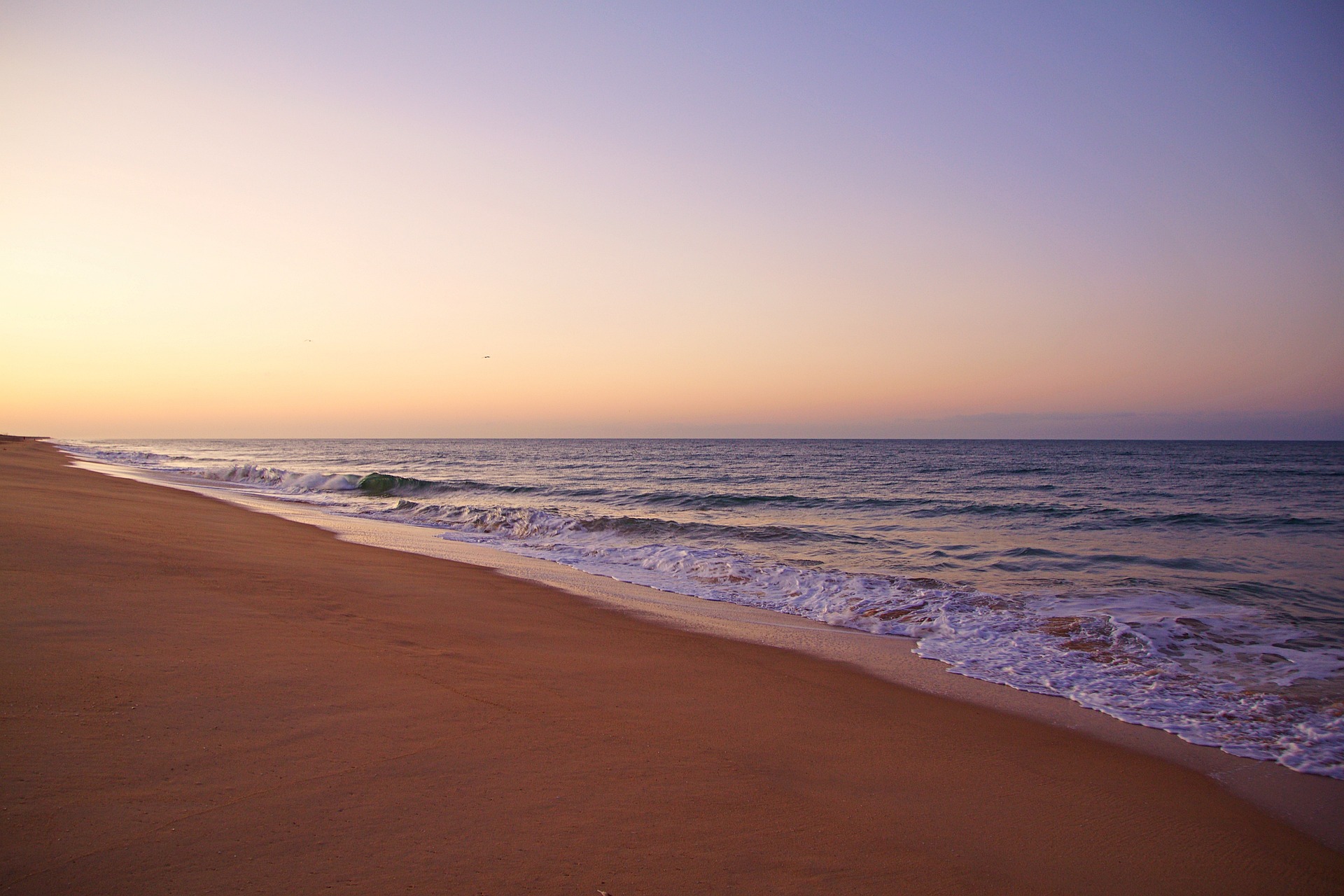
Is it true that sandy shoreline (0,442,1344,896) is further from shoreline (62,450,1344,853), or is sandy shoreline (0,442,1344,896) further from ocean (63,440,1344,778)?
ocean (63,440,1344,778)

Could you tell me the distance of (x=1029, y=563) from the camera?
42.8ft

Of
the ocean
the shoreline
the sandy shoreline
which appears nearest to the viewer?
the sandy shoreline

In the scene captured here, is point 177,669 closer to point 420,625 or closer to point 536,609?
point 420,625

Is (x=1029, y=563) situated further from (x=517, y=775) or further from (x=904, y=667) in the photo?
(x=517, y=775)

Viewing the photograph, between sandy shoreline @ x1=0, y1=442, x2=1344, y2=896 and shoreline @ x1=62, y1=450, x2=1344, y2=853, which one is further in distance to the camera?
shoreline @ x1=62, y1=450, x2=1344, y2=853

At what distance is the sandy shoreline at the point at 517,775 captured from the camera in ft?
8.84

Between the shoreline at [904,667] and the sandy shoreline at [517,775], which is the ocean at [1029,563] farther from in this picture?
the sandy shoreline at [517,775]

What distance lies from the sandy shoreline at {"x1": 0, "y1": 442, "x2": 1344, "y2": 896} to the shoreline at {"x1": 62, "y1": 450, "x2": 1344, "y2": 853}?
0.75ft

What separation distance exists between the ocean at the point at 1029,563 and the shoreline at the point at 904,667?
0.25 meters

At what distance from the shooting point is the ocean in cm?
632

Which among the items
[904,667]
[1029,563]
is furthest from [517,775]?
[1029,563]

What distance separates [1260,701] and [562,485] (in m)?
28.6

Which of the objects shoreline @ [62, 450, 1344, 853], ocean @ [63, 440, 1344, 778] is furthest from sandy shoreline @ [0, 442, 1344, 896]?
ocean @ [63, 440, 1344, 778]

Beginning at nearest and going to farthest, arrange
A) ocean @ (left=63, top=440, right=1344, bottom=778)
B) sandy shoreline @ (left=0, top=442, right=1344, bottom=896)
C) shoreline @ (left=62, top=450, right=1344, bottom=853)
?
sandy shoreline @ (left=0, top=442, right=1344, bottom=896), shoreline @ (left=62, top=450, right=1344, bottom=853), ocean @ (left=63, top=440, right=1344, bottom=778)
